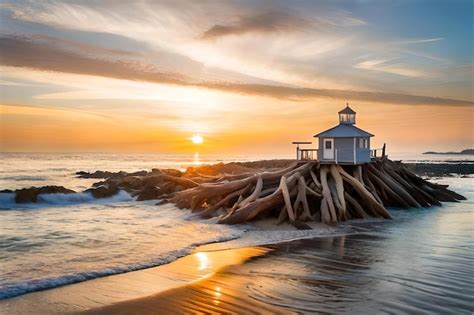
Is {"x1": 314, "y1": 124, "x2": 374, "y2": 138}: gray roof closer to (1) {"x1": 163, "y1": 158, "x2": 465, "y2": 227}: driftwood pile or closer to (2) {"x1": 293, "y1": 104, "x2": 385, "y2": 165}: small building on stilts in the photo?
(2) {"x1": 293, "y1": 104, "x2": 385, "y2": 165}: small building on stilts

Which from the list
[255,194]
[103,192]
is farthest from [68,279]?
[103,192]

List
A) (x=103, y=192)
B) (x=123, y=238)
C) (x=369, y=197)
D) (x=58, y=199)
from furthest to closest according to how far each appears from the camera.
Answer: (x=103, y=192) < (x=58, y=199) < (x=369, y=197) < (x=123, y=238)

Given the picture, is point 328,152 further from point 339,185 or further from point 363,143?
point 339,185

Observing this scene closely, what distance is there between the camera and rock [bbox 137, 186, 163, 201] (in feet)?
96.1

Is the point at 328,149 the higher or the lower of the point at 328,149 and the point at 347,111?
the lower

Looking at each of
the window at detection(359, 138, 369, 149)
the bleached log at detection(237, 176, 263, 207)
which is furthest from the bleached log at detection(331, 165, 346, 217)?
the bleached log at detection(237, 176, 263, 207)

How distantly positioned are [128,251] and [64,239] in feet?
11.5

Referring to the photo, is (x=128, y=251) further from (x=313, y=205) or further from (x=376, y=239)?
(x=313, y=205)

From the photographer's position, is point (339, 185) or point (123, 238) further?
point (339, 185)

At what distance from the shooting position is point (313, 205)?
20.8 m

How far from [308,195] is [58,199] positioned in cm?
1730

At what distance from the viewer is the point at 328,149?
2611 centimetres

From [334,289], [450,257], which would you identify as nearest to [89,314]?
[334,289]

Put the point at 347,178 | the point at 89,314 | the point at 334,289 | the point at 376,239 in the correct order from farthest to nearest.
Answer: the point at 347,178 → the point at 376,239 → the point at 334,289 → the point at 89,314
